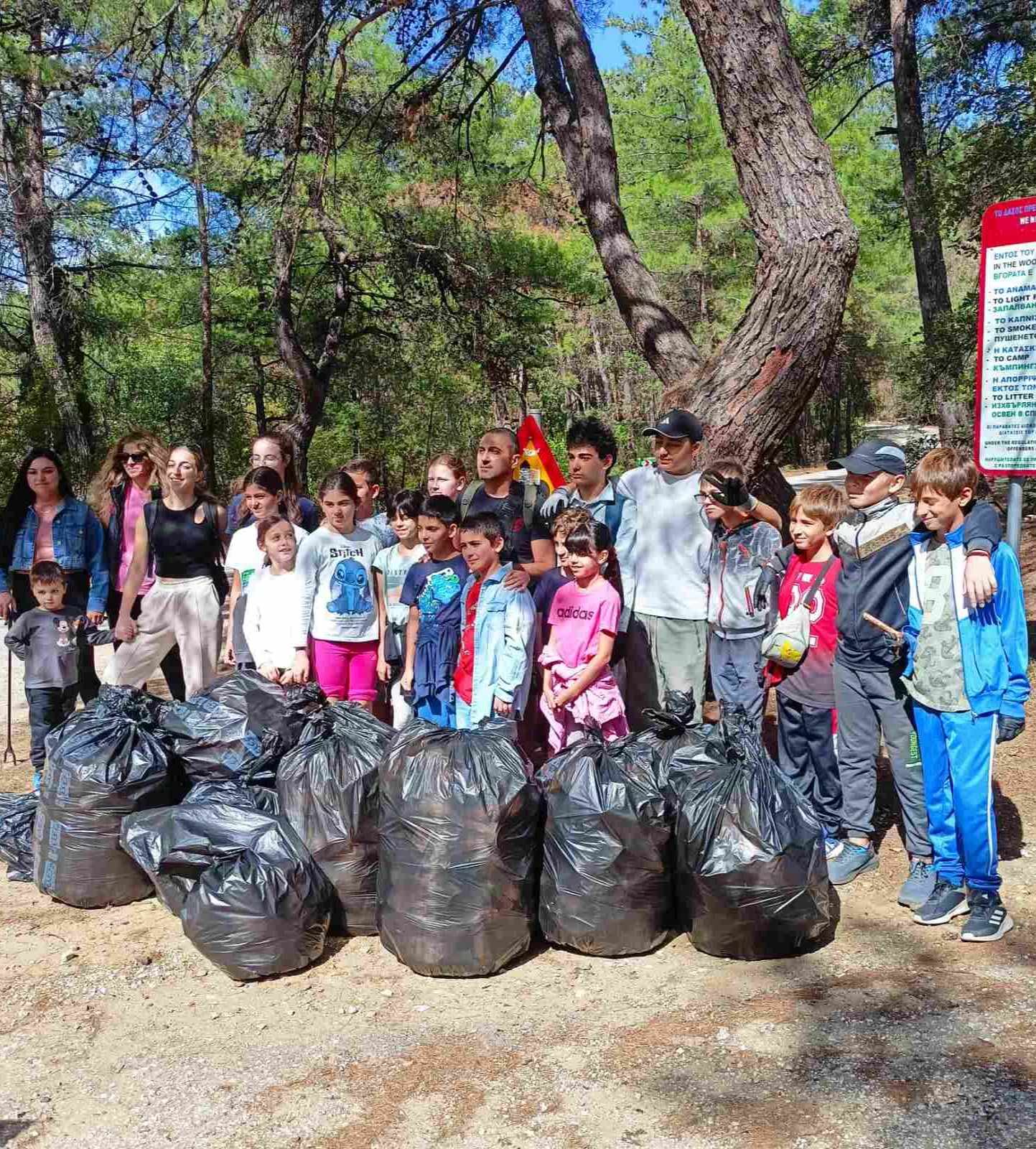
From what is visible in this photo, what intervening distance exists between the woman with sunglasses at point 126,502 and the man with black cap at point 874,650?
3631 mm

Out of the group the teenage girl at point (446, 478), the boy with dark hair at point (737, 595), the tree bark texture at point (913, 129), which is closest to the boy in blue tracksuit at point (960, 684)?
the boy with dark hair at point (737, 595)

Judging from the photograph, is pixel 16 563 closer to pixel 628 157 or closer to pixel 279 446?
pixel 279 446

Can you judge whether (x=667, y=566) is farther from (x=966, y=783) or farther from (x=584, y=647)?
(x=966, y=783)

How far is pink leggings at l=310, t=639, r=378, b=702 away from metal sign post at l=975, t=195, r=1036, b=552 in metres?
2.86

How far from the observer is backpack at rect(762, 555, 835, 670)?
408cm

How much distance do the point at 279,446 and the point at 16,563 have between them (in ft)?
5.01

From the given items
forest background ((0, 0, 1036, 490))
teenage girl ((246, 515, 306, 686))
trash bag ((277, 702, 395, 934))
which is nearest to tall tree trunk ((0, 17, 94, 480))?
forest background ((0, 0, 1036, 490))

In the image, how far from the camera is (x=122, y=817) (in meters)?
3.98

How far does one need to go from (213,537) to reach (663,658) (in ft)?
8.14

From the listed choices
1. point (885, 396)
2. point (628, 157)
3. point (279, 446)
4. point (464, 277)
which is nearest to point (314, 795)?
point (279, 446)

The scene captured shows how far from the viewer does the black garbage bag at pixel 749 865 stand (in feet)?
10.9

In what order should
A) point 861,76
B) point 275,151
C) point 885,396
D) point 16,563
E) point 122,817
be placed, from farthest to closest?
point 885,396 → point 861,76 → point 275,151 → point 16,563 → point 122,817

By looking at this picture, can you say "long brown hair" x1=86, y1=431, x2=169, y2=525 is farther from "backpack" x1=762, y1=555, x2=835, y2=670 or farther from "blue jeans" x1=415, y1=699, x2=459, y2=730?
"backpack" x1=762, y1=555, x2=835, y2=670

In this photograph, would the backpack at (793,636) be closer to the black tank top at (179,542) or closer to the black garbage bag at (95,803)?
the black garbage bag at (95,803)
